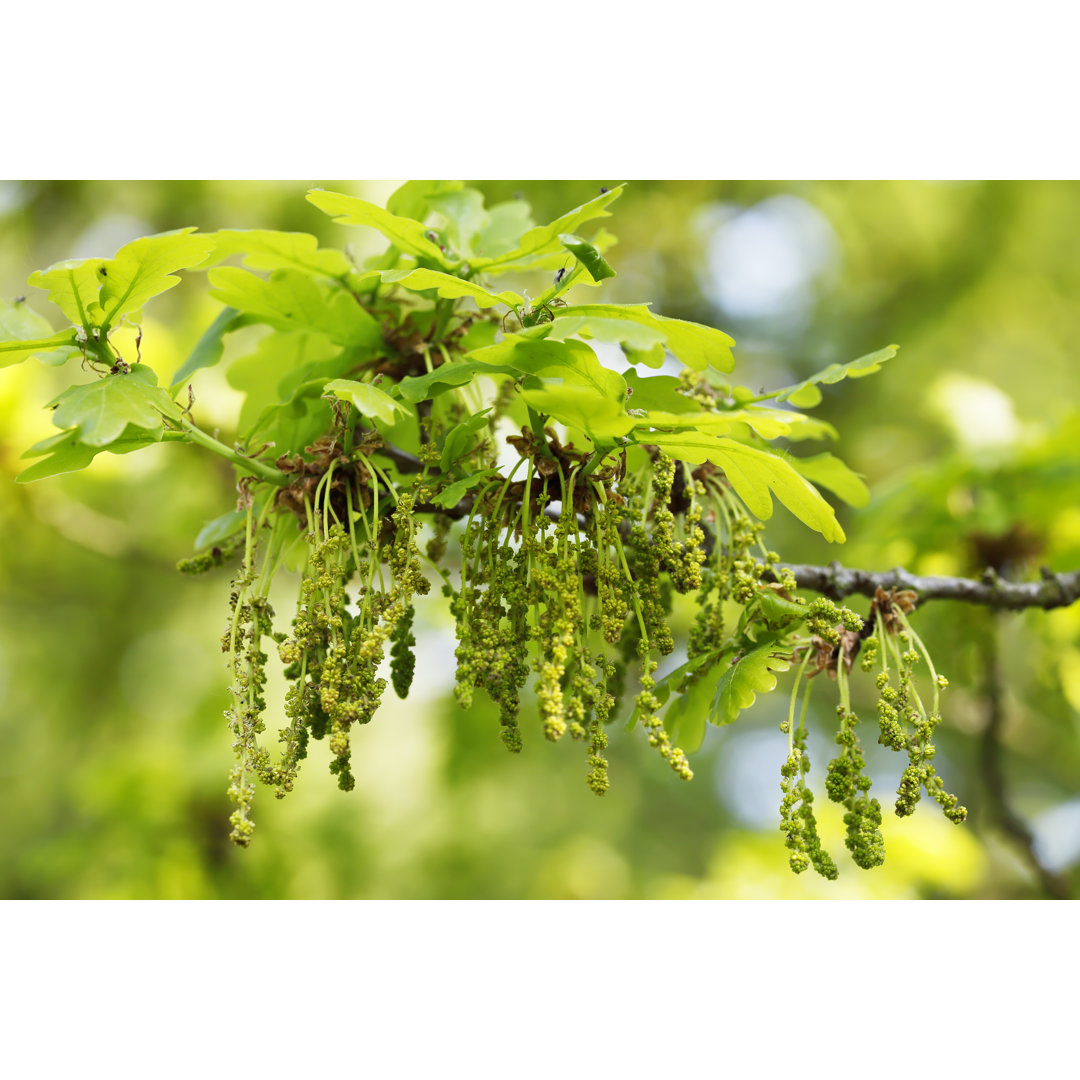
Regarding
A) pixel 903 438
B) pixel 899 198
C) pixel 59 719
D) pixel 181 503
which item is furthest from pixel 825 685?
pixel 59 719

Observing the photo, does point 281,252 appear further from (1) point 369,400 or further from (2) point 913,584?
(2) point 913,584

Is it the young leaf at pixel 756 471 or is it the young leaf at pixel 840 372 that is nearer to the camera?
the young leaf at pixel 756 471

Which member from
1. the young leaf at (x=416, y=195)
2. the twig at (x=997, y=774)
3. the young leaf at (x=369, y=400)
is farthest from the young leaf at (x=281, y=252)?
the twig at (x=997, y=774)

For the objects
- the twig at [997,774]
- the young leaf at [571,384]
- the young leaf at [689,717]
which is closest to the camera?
the young leaf at [571,384]

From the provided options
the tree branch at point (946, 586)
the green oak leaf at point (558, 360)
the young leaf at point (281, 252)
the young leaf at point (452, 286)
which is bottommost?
the tree branch at point (946, 586)

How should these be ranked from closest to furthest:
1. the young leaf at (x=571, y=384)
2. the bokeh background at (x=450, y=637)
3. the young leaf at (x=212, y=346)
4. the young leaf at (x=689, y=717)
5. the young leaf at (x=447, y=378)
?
1. the young leaf at (x=571, y=384)
2. the young leaf at (x=447, y=378)
3. the young leaf at (x=689, y=717)
4. the young leaf at (x=212, y=346)
5. the bokeh background at (x=450, y=637)

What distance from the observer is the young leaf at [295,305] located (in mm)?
1275

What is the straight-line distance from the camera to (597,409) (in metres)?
0.95

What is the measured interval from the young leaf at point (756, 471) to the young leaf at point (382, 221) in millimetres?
403

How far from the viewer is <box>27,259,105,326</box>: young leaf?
39.8 inches

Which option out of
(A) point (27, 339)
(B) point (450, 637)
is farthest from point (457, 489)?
(B) point (450, 637)

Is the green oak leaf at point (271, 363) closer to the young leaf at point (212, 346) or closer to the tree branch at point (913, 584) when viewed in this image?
the young leaf at point (212, 346)

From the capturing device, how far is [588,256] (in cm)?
99

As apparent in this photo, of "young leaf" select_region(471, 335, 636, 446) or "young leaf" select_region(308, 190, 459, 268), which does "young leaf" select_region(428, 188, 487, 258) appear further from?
"young leaf" select_region(471, 335, 636, 446)
